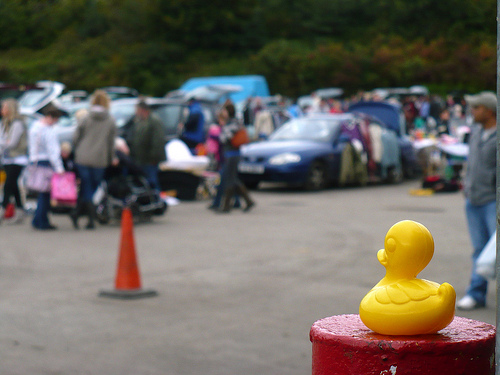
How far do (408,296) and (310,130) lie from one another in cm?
1688

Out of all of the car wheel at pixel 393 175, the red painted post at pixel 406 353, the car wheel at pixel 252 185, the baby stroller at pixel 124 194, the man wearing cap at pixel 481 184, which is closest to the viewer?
the red painted post at pixel 406 353

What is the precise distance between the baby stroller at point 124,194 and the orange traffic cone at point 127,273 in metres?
4.98

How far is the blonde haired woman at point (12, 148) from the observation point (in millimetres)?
12867

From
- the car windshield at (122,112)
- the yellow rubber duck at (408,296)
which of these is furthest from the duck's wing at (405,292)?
the car windshield at (122,112)

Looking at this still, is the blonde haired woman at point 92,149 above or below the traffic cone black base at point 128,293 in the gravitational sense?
above

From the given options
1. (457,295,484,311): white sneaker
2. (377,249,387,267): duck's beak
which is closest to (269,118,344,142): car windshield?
(457,295,484,311): white sneaker

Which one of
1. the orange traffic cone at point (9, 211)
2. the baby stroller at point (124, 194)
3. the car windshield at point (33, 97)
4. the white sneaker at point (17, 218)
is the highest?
the car windshield at point (33, 97)

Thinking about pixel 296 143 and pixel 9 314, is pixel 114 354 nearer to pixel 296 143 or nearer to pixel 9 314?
pixel 9 314

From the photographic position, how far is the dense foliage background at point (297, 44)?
181ft

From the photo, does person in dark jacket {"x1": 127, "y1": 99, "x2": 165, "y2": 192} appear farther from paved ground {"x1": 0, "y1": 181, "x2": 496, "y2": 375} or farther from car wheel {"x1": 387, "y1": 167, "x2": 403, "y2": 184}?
car wheel {"x1": 387, "y1": 167, "x2": 403, "y2": 184}

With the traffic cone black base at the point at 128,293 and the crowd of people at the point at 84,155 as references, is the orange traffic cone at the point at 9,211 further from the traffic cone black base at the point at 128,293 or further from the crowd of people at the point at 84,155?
the traffic cone black base at the point at 128,293

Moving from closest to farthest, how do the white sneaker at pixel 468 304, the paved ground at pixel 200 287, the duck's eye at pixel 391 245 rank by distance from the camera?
the duck's eye at pixel 391 245, the paved ground at pixel 200 287, the white sneaker at pixel 468 304

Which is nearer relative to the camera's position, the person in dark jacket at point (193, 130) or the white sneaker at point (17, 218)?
the white sneaker at point (17, 218)

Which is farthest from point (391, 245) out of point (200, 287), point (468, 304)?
point (200, 287)
